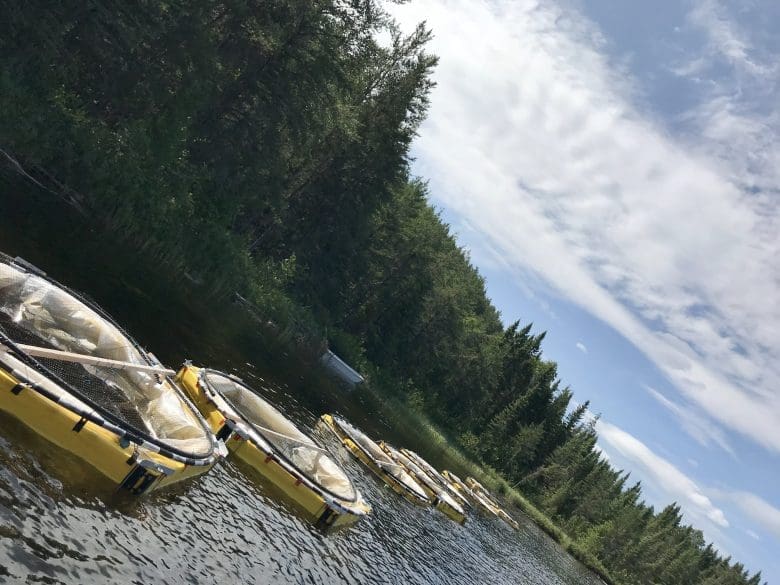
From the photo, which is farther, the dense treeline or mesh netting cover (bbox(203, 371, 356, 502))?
the dense treeline

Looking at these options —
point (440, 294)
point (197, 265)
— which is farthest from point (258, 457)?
point (440, 294)

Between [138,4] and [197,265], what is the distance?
60.9 feet

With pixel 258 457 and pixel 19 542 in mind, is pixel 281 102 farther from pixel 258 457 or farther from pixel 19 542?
pixel 19 542

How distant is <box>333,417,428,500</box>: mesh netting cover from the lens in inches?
1427

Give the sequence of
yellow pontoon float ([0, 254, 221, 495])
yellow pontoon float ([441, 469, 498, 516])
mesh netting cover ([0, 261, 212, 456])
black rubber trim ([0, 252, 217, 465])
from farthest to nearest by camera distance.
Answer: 1. yellow pontoon float ([441, 469, 498, 516])
2. mesh netting cover ([0, 261, 212, 456])
3. black rubber trim ([0, 252, 217, 465])
4. yellow pontoon float ([0, 254, 221, 495])

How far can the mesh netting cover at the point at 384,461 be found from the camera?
3625 cm

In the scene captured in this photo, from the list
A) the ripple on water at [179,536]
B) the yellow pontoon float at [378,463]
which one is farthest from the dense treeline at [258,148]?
the ripple on water at [179,536]

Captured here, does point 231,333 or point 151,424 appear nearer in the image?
point 151,424

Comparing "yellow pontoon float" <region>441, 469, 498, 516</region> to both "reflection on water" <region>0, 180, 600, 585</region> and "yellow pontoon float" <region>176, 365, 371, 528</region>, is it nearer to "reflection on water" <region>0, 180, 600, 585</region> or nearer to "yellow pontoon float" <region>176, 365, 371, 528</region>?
"reflection on water" <region>0, 180, 600, 585</region>

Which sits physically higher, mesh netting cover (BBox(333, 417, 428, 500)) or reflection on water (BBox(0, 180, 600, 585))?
mesh netting cover (BBox(333, 417, 428, 500))

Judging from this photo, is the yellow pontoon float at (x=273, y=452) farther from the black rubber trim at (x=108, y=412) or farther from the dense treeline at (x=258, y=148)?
the dense treeline at (x=258, y=148)

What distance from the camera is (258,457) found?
21984mm

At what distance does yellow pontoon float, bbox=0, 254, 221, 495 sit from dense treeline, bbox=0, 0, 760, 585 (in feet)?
65.6

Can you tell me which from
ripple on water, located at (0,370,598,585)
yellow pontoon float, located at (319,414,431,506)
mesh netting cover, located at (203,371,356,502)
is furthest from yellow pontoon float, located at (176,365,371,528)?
yellow pontoon float, located at (319,414,431,506)
